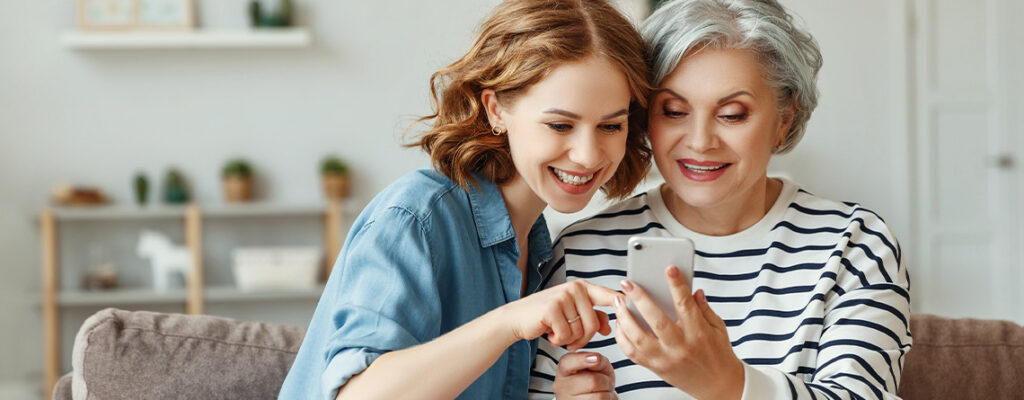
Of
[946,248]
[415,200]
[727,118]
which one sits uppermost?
[727,118]

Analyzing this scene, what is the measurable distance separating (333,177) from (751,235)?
10.9 ft

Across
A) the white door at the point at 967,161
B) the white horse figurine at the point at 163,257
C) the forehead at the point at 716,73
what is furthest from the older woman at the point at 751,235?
the white door at the point at 967,161

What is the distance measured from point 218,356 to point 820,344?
0.94 m

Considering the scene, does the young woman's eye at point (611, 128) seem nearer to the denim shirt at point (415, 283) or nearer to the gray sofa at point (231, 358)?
the denim shirt at point (415, 283)

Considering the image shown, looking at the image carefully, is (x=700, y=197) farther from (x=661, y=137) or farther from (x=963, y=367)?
(x=963, y=367)

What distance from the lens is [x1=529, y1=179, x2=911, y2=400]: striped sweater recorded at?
129cm

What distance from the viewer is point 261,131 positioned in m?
4.67

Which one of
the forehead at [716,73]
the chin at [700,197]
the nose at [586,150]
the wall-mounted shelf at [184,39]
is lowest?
the chin at [700,197]

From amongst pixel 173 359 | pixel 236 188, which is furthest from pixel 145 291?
pixel 173 359

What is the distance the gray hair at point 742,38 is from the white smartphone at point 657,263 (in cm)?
42

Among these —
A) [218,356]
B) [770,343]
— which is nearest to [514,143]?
[770,343]

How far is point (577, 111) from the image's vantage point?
1273mm

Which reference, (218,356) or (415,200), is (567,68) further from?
(218,356)

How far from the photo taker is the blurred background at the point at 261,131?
177 inches
